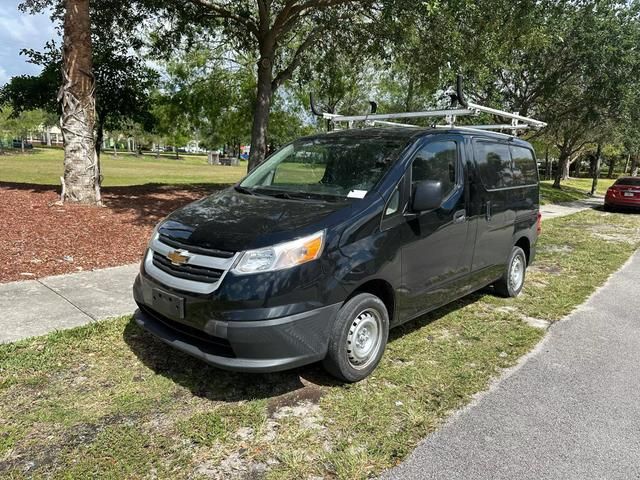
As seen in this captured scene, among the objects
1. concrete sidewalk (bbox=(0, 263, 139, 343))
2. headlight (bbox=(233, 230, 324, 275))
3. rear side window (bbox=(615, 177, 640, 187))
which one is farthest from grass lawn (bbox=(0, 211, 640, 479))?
rear side window (bbox=(615, 177, 640, 187))

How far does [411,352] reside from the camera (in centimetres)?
424

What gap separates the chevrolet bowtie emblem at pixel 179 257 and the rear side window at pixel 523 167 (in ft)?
13.1

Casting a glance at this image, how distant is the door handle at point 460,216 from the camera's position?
4445 millimetres

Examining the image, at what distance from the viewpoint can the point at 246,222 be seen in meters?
3.42

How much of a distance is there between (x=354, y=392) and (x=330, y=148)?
87.2 inches

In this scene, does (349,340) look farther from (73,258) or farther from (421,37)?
(421,37)

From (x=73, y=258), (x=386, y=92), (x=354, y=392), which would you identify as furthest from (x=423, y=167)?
(x=386, y=92)

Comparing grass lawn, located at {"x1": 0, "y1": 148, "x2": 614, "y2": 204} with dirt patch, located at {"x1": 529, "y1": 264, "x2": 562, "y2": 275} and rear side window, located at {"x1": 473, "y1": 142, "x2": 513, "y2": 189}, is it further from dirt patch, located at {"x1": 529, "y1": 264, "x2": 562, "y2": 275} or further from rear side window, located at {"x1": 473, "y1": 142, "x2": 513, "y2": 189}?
dirt patch, located at {"x1": 529, "y1": 264, "x2": 562, "y2": 275}

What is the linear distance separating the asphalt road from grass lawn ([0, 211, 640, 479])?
0.49ft

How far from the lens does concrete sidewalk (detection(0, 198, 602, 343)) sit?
14.2ft

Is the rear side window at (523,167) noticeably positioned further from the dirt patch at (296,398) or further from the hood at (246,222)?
the dirt patch at (296,398)

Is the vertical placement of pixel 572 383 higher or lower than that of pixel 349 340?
lower

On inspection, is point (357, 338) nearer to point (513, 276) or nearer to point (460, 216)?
point (460, 216)

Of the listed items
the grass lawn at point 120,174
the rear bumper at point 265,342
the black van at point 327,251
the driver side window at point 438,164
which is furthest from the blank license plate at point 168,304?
the grass lawn at point 120,174
